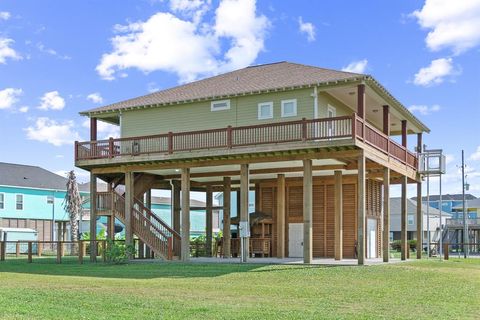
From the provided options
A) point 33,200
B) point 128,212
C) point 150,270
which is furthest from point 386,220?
point 33,200

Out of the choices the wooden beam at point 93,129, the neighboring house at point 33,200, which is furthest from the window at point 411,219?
the wooden beam at point 93,129

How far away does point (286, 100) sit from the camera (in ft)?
92.4

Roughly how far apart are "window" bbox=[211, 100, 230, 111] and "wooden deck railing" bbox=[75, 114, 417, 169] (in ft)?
6.15

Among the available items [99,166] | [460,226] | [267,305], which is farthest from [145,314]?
[460,226]

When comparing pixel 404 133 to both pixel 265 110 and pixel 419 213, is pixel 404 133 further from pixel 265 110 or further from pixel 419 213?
pixel 265 110

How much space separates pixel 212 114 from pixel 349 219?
27.0 feet

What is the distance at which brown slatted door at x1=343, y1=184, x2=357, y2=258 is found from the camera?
32312 mm

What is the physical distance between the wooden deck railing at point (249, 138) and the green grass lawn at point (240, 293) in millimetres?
5004

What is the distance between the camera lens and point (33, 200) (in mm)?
59938

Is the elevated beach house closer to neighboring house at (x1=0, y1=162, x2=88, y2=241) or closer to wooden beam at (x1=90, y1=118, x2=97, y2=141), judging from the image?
wooden beam at (x1=90, y1=118, x2=97, y2=141)

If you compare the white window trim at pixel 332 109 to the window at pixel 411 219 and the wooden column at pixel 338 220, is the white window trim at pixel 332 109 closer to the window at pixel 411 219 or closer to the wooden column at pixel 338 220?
the wooden column at pixel 338 220

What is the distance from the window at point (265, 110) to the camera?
28719mm

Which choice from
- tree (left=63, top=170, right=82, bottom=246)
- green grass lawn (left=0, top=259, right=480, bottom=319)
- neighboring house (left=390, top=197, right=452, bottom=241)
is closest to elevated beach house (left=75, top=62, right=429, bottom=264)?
green grass lawn (left=0, top=259, right=480, bottom=319)

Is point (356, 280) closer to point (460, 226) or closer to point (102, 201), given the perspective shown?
point (102, 201)
